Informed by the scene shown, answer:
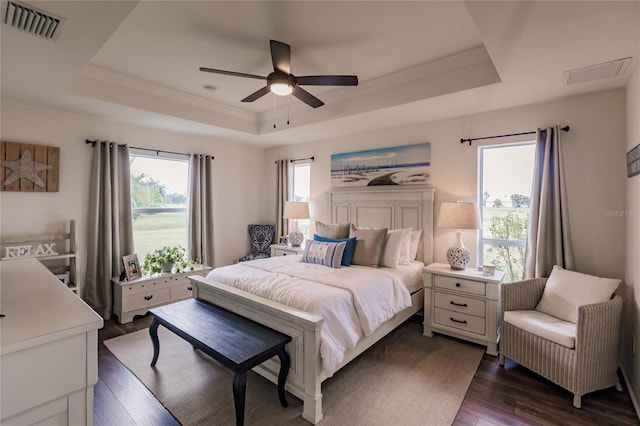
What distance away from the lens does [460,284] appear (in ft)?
10.1

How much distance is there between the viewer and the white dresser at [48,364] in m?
0.81

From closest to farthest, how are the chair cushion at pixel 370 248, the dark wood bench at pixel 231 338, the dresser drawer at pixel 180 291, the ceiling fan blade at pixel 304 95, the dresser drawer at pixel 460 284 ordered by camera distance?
1. the dark wood bench at pixel 231 338
2. the ceiling fan blade at pixel 304 95
3. the dresser drawer at pixel 460 284
4. the chair cushion at pixel 370 248
5. the dresser drawer at pixel 180 291

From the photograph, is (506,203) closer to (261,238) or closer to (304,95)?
(304,95)

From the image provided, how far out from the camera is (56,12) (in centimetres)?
168

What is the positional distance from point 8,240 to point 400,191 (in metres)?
4.45

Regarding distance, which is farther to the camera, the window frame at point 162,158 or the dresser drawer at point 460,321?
the window frame at point 162,158

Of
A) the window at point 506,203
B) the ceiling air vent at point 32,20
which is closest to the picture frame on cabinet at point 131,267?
the ceiling air vent at point 32,20

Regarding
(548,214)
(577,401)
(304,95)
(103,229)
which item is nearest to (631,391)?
(577,401)

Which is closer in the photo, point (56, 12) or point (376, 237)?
point (56, 12)

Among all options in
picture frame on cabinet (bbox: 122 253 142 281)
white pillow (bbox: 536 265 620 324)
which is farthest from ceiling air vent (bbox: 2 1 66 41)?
white pillow (bbox: 536 265 620 324)

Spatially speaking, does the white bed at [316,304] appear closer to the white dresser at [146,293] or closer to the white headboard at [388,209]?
the white headboard at [388,209]

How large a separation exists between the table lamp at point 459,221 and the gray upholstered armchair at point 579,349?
2.67 feet

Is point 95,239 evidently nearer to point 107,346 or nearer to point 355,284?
point 107,346

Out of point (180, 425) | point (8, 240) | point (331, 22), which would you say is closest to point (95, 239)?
point (8, 240)
